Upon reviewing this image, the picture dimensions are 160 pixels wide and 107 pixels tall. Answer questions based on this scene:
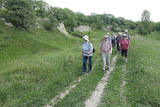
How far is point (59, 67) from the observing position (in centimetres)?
815

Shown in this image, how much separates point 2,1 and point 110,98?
105ft

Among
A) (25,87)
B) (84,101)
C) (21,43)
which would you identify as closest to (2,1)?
(21,43)

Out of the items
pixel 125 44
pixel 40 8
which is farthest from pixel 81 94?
pixel 40 8

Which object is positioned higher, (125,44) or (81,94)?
(125,44)

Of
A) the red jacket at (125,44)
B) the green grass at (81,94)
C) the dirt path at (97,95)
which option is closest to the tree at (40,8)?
the red jacket at (125,44)

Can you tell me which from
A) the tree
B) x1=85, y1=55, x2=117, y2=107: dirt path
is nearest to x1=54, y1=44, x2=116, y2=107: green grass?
x1=85, y1=55, x2=117, y2=107: dirt path

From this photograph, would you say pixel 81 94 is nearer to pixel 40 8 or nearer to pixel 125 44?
pixel 125 44

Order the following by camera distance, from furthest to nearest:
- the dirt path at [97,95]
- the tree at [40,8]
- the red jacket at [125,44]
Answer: the tree at [40,8] → the red jacket at [125,44] → the dirt path at [97,95]

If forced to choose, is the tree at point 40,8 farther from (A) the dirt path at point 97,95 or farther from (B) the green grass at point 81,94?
(A) the dirt path at point 97,95

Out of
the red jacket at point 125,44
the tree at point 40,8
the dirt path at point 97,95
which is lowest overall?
the dirt path at point 97,95

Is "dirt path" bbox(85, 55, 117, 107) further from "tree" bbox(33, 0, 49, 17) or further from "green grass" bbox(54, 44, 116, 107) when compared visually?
"tree" bbox(33, 0, 49, 17)

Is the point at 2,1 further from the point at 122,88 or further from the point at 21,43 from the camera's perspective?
the point at 122,88

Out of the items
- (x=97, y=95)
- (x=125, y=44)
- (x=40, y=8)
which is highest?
(x=40, y=8)

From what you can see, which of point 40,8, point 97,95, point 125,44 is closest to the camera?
point 97,95
